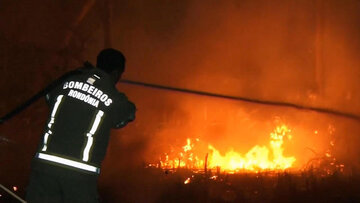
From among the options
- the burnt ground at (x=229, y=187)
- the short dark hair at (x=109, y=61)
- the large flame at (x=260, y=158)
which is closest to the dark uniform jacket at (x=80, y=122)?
the short dark hair at (x=109, y=61)

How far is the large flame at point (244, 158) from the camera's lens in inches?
251

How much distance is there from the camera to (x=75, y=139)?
83.0 inches

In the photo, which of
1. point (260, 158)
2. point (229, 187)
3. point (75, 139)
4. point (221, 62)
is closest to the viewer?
point (75, 139)

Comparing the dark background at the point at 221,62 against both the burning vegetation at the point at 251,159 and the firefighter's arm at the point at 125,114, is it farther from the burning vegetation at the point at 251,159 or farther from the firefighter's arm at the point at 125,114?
the firefighter's arm at the point at 125,114

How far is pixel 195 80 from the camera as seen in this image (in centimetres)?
750

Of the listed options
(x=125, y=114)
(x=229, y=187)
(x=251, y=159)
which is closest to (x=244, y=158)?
(x=251, y=159)

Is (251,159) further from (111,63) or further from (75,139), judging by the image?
(75,139)

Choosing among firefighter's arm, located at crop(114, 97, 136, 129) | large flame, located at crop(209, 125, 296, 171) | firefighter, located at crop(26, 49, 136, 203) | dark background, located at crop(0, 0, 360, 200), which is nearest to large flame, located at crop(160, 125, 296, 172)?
large flame, located at crop(209, 125, 296, 171)

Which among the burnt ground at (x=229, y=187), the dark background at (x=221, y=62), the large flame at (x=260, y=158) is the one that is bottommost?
the burnt ground at (x=229, y=187)

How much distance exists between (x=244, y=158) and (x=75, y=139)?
5.29 meters

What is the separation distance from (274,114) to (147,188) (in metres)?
3.33

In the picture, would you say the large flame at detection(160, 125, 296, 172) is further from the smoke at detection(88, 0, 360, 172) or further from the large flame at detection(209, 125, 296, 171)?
the smoke at detection(88, 0, 360, 172)

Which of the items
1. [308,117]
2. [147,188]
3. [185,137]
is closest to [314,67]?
[308,117]

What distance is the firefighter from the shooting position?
207cm
